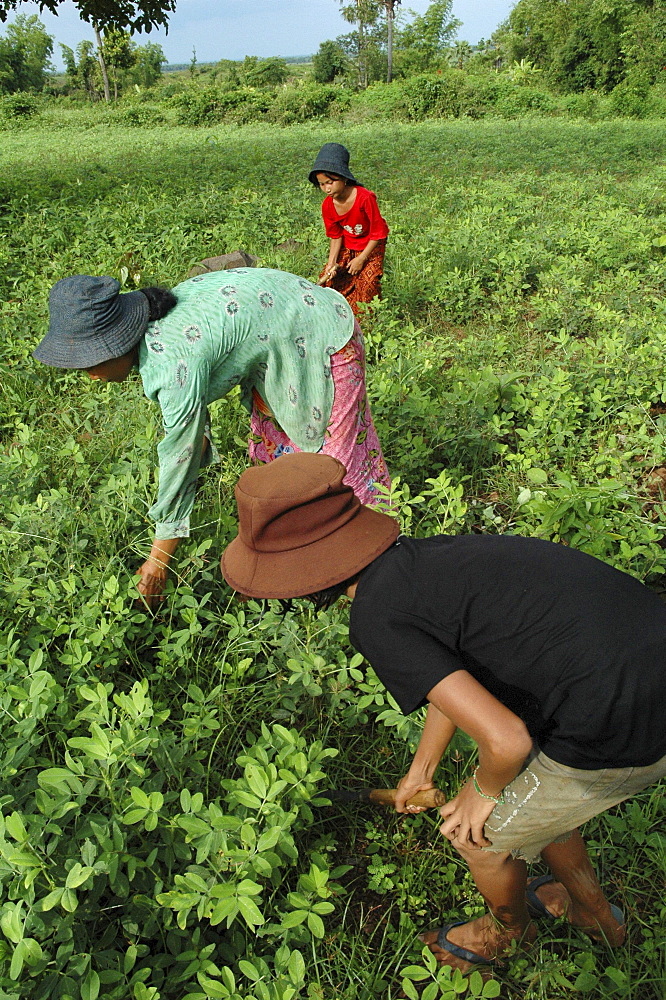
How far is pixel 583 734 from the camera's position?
1.38 meters

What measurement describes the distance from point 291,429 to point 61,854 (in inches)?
60.2

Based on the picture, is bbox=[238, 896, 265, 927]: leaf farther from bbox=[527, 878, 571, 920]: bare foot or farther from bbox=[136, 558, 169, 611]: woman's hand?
bbox=[136, 558, 169, 611]: woman's hand

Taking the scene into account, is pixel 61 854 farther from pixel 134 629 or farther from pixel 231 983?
pixel 134 629

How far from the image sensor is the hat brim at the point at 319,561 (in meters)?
1.41

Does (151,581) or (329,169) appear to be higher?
(329,169)

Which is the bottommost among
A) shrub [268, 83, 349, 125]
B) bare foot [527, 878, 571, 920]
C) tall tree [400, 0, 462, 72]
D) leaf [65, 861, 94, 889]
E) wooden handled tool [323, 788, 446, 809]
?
bare foot [527, 878, 571, 920]

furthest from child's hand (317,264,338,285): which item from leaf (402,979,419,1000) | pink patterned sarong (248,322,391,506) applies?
leaf (402,979,419,1000)

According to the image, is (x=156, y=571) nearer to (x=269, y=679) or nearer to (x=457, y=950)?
(x=269, y=679)

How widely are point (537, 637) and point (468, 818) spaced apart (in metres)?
0.46

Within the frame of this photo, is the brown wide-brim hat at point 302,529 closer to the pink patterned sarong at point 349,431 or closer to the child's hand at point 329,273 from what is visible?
the pink patterned sarong at point 349,431

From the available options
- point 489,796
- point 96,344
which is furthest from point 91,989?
point 96,344

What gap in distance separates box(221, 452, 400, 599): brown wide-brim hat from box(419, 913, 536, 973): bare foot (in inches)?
41.8

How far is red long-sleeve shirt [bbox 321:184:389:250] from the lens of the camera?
4.76m

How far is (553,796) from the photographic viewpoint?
1500 millimetres
